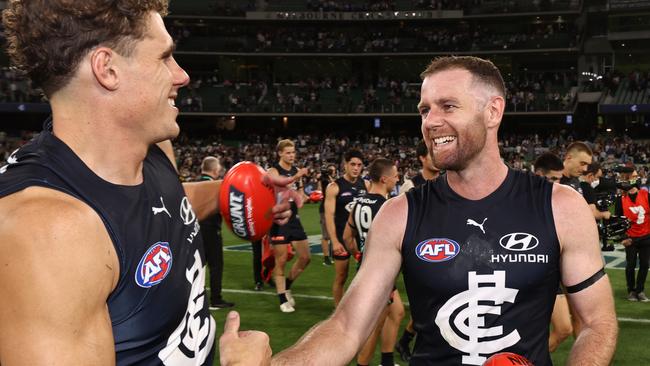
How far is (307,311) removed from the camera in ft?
29.0

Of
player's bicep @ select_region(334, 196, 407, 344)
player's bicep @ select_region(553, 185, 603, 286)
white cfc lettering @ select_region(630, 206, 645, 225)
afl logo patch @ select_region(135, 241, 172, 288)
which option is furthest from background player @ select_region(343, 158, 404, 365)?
afl logo patch @ select_region(135, 241, 172, 288)

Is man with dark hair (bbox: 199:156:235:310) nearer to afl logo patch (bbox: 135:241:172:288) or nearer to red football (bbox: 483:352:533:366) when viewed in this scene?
afl logo patch (bbox: 135:241:172:288)

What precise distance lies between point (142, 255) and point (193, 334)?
0.43 metres

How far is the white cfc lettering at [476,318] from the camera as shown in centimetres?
284

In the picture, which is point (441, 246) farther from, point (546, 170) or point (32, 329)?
point (546, 170)

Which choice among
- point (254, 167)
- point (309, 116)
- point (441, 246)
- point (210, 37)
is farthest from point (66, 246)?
point (210, 37)

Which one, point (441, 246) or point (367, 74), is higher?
point (441, 246)

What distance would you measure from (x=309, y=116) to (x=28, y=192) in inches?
1642

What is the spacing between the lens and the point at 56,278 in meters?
1.63

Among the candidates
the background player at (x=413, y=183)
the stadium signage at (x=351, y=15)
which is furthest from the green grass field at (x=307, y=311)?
the stadium signage at (x=351, y=15)

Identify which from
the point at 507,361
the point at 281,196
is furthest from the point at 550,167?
the point at 507,361

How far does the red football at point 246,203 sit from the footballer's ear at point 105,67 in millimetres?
1050

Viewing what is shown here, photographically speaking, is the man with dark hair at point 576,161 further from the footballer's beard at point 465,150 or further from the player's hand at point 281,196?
the player's hand at point 281,196

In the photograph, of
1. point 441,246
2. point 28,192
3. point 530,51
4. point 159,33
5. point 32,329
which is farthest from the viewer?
point 530,51
